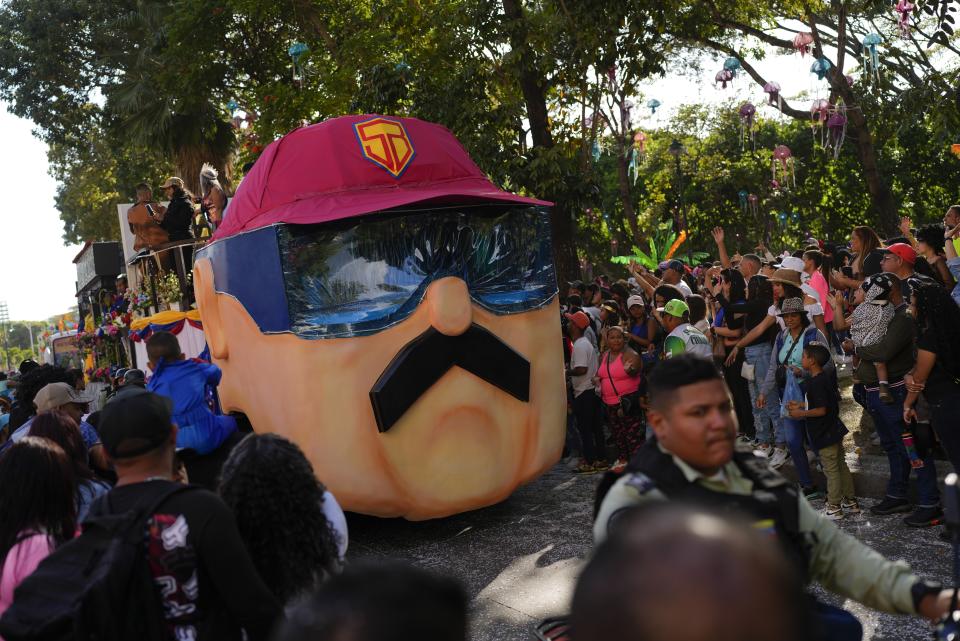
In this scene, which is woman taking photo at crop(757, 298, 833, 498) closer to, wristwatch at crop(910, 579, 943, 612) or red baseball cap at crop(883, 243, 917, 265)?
red baseball cap at crop(883, 243, 917, 265)

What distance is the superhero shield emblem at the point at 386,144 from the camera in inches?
279

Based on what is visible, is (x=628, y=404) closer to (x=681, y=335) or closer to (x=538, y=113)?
(x=681, y=335)

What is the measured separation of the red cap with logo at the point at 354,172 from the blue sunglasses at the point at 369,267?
15 cm

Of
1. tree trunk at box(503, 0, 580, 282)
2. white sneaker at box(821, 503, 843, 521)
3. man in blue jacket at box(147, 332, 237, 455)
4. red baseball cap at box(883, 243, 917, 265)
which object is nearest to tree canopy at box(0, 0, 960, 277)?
tree trunk at box(503, 0, 580, 282)

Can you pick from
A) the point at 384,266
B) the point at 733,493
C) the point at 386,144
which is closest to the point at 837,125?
the point at 386,144

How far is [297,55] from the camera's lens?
12930 millimetres

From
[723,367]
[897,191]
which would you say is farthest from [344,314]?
[897,191]

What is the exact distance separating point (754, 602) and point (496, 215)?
247 inches

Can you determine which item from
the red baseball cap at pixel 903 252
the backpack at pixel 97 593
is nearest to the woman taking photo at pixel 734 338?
the red baseball cap at pixel 903 252

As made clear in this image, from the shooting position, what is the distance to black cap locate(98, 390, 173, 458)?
8.75 ft

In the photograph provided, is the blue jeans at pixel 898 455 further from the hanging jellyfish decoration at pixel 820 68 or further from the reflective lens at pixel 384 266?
the hanging jellyfish decoration at pixel 820 68

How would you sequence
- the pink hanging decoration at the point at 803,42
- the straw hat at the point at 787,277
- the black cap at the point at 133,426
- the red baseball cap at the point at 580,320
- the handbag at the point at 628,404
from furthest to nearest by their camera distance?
1. the pink hanging decoration at the point at 803,42
2. the red baseball cap at the point at 580,320
3. the handbag at the point at 628,404
4. the straw hat at the point at 787,277
5. the black cap at the point at 133,426

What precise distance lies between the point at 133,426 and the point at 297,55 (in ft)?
36.1

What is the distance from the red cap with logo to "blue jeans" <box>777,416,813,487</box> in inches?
95.0
